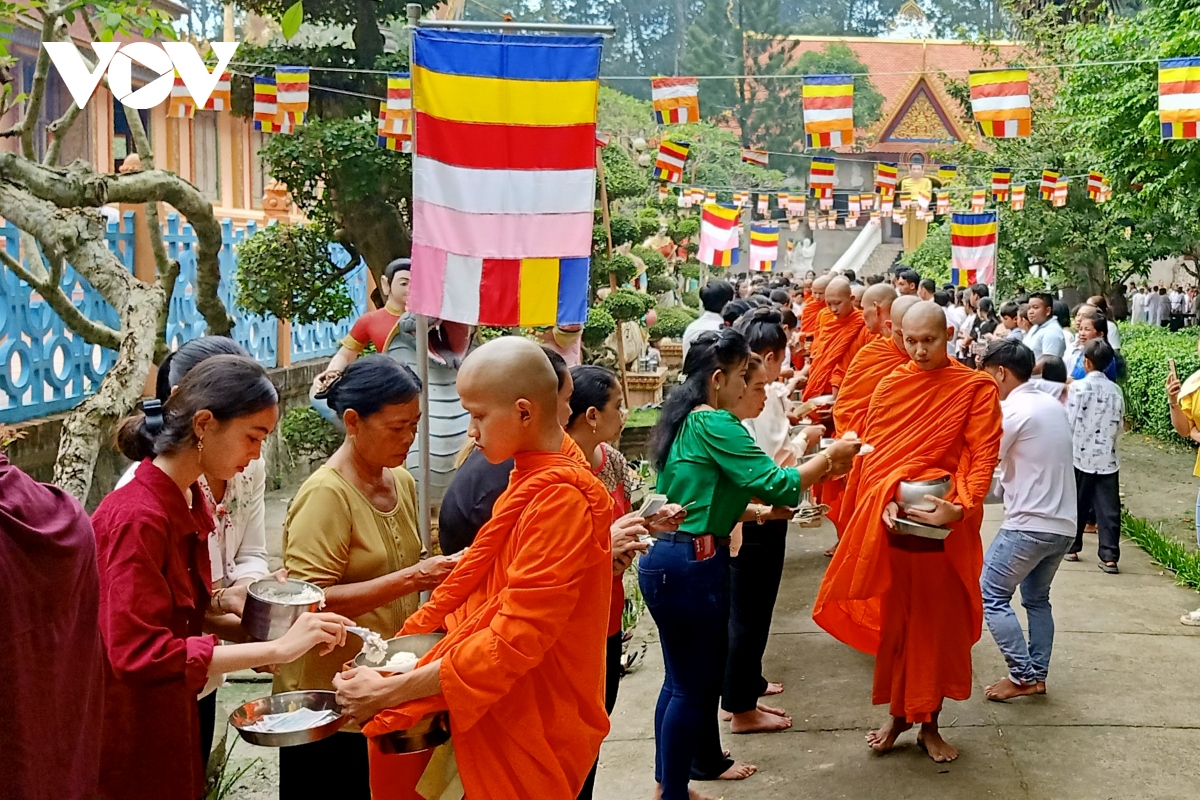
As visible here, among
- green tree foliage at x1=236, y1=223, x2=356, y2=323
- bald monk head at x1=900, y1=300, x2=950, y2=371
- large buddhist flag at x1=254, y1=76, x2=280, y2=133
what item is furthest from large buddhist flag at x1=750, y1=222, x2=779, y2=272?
bald monk head at x1=900, y1=300, x2=950, y2=371

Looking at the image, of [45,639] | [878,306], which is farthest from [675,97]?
[45,639]

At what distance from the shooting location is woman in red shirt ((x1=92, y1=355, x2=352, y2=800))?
238 cm

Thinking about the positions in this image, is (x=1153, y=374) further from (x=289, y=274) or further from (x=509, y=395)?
(x=509, y=395)

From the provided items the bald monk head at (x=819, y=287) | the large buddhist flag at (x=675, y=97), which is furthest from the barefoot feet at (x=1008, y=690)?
the large buddhist flag at (x=675, y=97)

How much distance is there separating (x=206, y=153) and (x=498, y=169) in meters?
13.4

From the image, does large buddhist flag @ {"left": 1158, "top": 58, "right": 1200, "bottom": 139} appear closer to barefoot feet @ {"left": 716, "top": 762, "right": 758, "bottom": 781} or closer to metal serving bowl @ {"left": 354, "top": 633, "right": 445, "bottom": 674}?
barefoot feet @ {"left": 716, "top": 762, "right": 758, "bottom": 781}

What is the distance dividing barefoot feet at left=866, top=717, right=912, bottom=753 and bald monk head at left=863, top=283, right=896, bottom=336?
111 inches

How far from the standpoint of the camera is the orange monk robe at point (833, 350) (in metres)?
7.96

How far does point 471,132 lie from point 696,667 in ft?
6.57

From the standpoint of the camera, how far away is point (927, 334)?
15.5 ft

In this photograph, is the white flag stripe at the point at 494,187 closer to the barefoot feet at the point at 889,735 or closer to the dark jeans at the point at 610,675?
the dark jeans at the point at 610,675

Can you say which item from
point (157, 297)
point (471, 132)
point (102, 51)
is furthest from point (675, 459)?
point (157, 297)

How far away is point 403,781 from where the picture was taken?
8.89ft

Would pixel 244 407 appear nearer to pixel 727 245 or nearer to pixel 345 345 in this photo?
pixel 345 345
